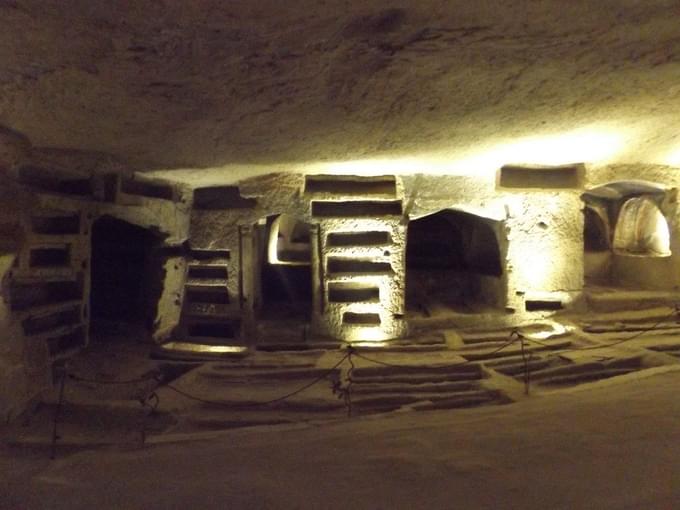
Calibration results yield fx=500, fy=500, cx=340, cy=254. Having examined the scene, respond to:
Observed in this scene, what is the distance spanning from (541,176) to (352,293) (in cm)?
341

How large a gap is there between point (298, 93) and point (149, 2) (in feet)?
5.31

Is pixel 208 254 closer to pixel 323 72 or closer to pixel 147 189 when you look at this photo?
pixel 147 189

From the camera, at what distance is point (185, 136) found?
211 inches

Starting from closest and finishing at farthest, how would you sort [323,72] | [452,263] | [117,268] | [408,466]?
1. [408,466]
2. [323,72]
3. [117,268]
4. [452,263]

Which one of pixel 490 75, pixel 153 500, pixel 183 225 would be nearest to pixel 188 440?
pixel 153 500

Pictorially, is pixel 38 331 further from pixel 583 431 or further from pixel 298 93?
pixel 583 431

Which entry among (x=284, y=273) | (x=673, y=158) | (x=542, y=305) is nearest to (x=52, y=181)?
(x=284, y=273)

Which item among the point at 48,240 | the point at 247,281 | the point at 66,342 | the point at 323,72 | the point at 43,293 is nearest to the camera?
the point at 323,72

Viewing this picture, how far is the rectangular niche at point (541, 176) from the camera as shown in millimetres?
7570

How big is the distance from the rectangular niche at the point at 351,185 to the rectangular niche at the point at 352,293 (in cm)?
141

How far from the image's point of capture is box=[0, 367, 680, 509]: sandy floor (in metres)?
2.38

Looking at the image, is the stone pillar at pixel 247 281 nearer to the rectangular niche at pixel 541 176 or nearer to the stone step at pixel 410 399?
the stone step at pixel 410 399

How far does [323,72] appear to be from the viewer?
404 centimetres

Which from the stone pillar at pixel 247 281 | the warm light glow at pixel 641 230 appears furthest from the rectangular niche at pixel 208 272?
the warm light glow at pixel 641 230
